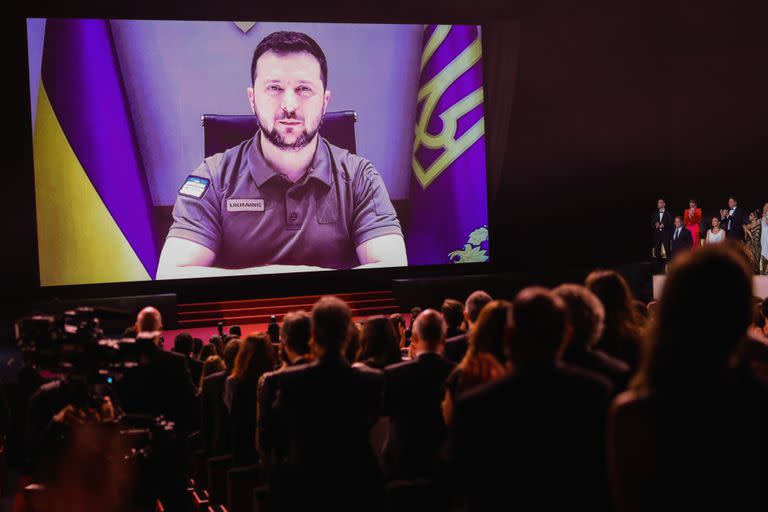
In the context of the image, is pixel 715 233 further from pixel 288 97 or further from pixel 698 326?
pixel 698 326

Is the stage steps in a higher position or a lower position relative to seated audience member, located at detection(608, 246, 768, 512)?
lower

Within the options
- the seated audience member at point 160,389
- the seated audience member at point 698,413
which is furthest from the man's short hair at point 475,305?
the seated audience member at point 698,413

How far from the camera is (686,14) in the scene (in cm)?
1391

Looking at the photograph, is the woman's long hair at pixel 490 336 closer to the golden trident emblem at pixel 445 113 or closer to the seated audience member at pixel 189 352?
the seated audience member at pixel 189 352

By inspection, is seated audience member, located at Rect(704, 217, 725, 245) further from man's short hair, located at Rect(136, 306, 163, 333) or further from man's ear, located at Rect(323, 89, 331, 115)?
man's short hair, located at Rect(136, 306, 163, 333)

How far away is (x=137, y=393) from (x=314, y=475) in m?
1.39

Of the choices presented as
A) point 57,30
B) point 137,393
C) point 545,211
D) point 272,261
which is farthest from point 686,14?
point 137,393

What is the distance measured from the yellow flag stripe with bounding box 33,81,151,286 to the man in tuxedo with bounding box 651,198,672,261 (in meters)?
8.44

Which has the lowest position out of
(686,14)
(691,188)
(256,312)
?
(256,312)

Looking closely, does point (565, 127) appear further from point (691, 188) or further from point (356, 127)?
point (356, 127)

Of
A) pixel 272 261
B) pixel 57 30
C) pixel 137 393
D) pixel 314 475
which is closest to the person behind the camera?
pixel 314 475

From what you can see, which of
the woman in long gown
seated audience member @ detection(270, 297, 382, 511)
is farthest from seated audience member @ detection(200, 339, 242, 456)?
the woman in long gown

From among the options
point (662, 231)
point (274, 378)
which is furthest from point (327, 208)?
point (274, 378)

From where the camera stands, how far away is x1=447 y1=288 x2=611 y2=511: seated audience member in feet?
5.75
